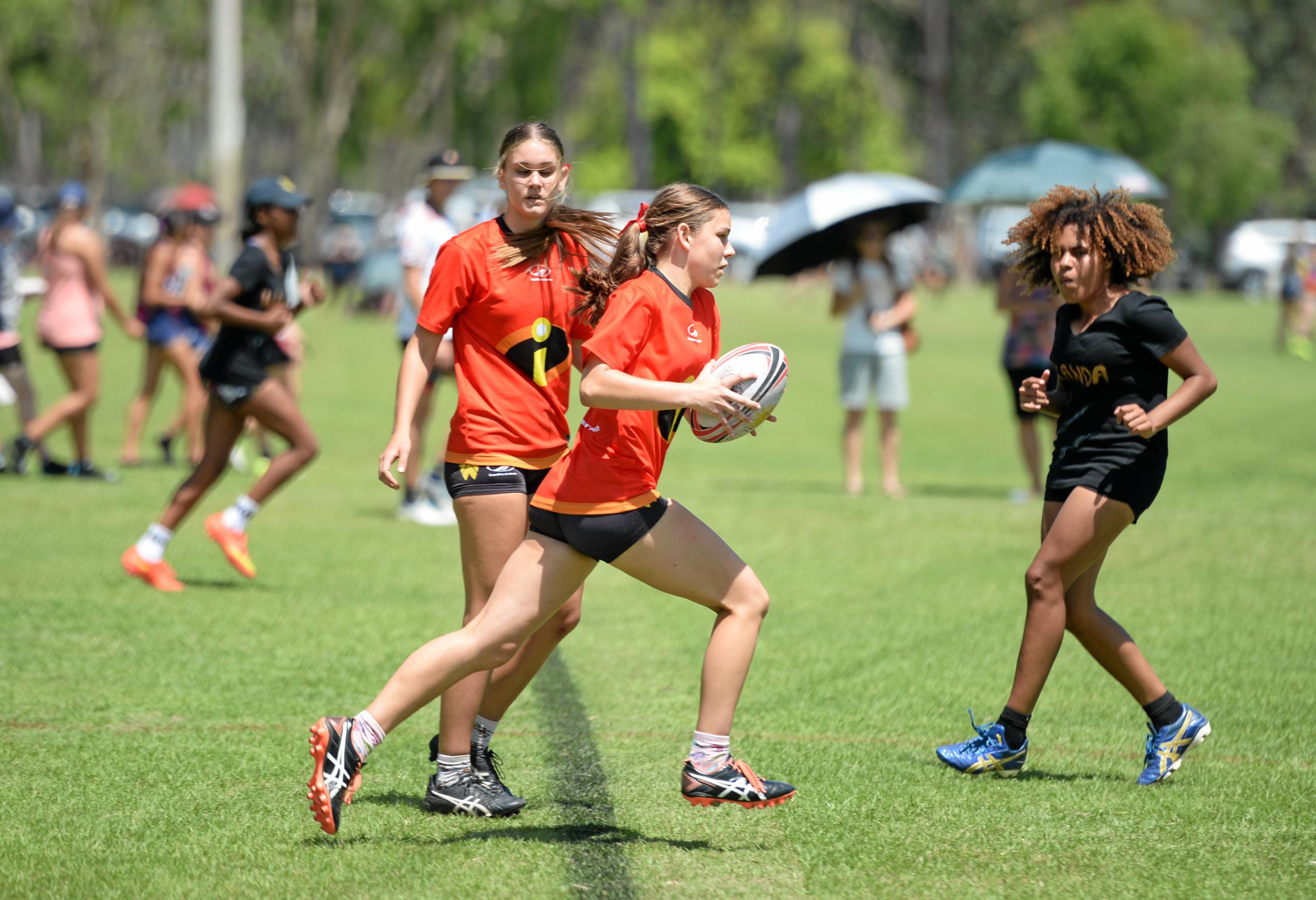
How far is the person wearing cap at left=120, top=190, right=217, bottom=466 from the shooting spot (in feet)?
44.4

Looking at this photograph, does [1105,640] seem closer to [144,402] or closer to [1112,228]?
[1112,228]

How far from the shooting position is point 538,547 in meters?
4.57

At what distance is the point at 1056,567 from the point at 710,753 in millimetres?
1496

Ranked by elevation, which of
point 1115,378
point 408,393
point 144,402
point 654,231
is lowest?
point 144,402

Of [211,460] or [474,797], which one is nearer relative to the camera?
[474,797]

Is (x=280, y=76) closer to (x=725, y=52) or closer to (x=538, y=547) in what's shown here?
(x=725, y=52)

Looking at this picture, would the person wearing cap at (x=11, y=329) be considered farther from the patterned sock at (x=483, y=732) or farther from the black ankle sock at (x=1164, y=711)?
the black ankle sock at (x=1164, y=711)

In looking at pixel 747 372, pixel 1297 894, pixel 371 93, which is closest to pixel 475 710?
pixel 747 372

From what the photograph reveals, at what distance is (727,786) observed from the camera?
4.61m

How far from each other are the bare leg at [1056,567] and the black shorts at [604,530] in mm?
1496

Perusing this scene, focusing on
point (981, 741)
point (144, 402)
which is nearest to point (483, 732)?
point (981, 741)

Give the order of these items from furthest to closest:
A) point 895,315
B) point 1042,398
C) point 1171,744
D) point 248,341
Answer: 1. point 895,315
2. point 248,341
3. point 1042,398
4. point 1171,744

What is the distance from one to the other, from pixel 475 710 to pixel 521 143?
5.99 feet


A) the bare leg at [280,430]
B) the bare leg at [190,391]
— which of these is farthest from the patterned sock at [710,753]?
the bare leg at [190,391]
